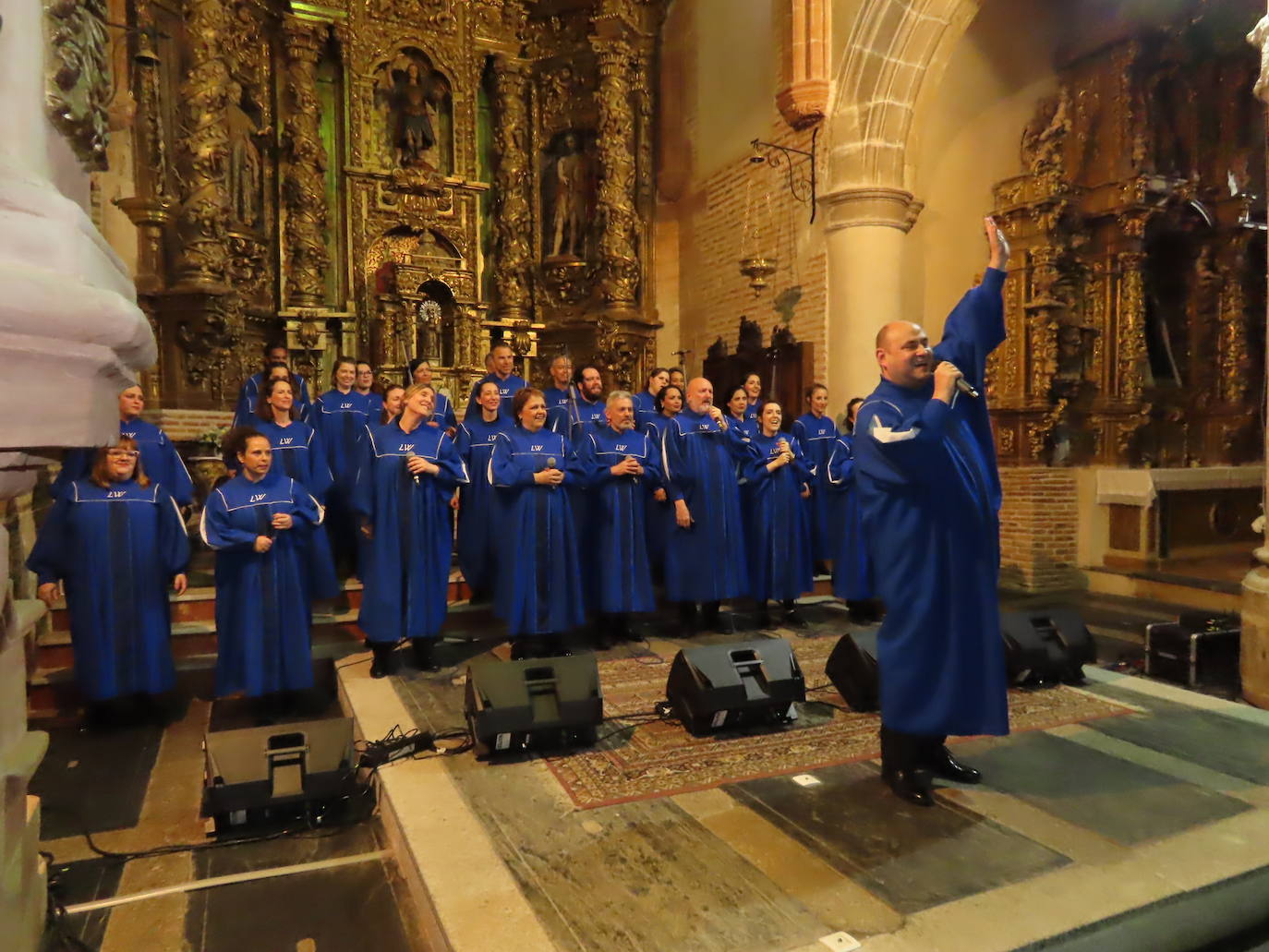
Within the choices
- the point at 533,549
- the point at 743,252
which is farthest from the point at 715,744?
the point at 743,252

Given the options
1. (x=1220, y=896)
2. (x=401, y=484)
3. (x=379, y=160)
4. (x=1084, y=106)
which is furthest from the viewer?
(x=379, y=160)

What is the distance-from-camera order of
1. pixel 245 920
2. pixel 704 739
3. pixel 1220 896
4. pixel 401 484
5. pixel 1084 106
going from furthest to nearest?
1. pixel 1084 106
2. pixel 401 484
3. pixel 704 739
4. pixel 245 920
5. pixel 1220 896

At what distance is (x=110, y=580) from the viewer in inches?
189

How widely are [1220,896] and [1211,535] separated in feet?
27.5

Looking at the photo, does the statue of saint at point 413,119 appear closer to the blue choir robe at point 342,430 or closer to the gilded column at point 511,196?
the gilded column at point 511,196

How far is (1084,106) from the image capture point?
948cm

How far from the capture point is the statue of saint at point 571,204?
12.2 metres

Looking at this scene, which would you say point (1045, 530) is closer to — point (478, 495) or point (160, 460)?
point (478, 495)

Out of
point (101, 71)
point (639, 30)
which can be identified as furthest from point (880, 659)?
point (639, 30)

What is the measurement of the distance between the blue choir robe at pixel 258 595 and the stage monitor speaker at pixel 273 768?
4.05 ft

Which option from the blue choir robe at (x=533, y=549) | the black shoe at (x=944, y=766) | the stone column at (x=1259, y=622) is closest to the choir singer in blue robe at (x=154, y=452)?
the blue choir robe at (x=533, y=549)

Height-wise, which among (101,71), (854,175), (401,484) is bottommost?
(401,484)

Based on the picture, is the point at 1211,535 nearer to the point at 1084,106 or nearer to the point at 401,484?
the point at 1084,106

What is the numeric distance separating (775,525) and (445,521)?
8.19 ft
